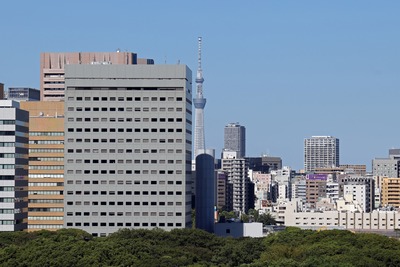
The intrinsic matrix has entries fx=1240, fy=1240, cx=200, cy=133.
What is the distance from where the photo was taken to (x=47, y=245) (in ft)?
461

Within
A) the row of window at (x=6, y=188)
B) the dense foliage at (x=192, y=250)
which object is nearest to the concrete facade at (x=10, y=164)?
the row of window at (x=6, y=188)

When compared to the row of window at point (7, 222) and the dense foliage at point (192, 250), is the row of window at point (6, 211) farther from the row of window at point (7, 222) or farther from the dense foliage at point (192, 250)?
the dense foliage at point (192, 250)

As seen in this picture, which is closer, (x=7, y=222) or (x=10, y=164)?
(x=7, y=222)

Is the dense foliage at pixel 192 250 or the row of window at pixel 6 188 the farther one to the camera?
the row of window at pixel 6 188

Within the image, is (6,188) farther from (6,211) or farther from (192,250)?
(192,250)

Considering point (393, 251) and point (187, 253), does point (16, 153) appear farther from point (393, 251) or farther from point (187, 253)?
point (393, 251)

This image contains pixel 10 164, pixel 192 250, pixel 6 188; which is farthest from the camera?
pixel 10 164

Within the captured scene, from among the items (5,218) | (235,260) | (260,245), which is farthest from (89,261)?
(5,218)

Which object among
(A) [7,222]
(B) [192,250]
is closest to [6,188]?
(A) [7,222]

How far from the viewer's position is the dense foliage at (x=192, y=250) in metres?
132

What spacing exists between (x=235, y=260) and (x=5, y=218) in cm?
4675

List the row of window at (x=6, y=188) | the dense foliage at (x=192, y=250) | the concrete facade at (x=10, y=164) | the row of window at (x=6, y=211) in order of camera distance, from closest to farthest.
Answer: the dense foliage at (x=192, y=250), the concrete facade at (x=10, y=164), the row of window at (x=6, y=211), the row of window at (x=6, y=188)

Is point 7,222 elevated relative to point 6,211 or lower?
lower

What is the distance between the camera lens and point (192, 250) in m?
165
